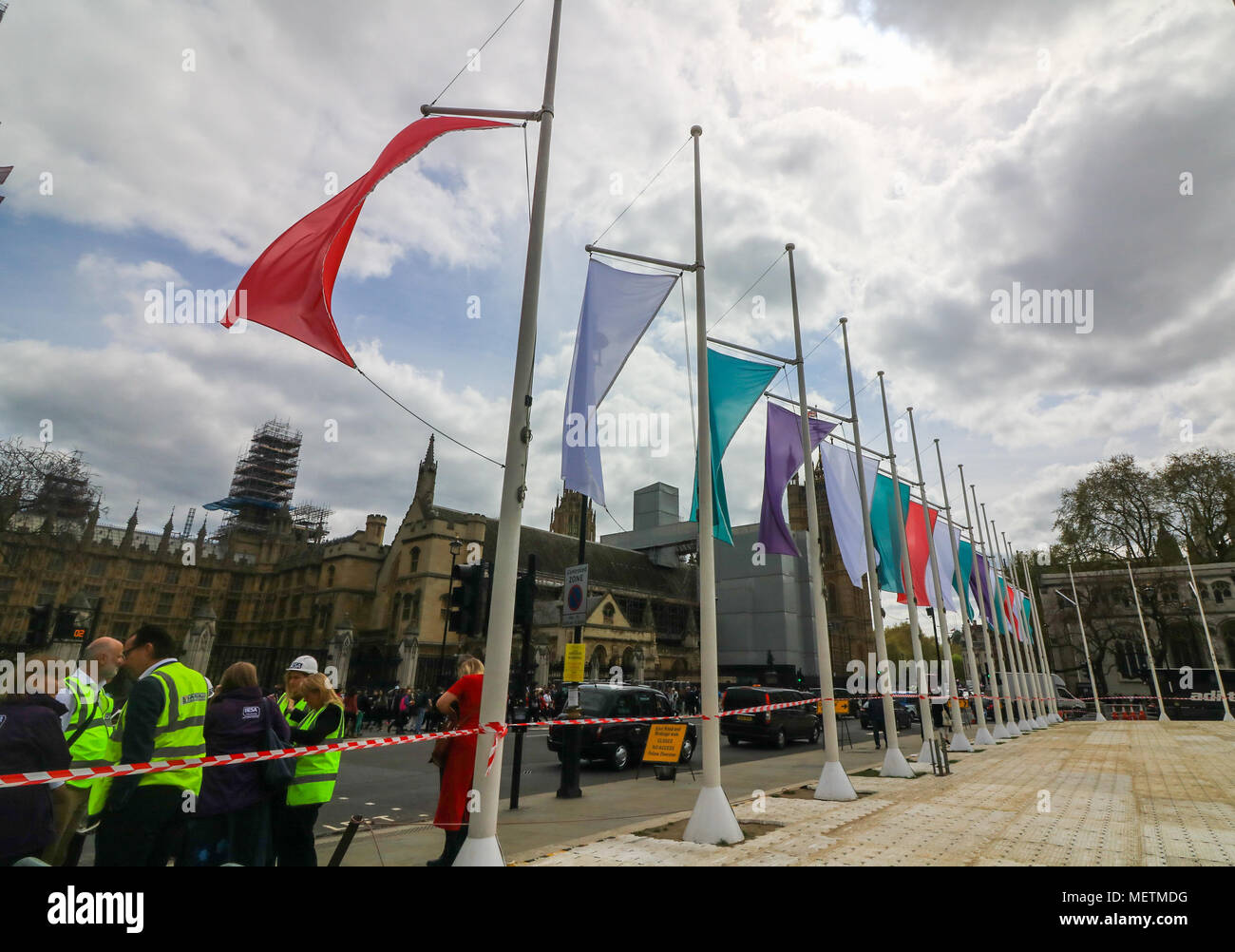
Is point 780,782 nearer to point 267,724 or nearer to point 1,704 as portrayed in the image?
point 267,724

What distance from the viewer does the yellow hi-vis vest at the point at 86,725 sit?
5.23 m

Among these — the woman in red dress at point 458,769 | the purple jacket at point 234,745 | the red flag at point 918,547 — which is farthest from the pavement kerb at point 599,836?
the red flag at point 918,547

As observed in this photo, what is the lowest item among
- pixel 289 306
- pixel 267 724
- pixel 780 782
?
pixel 780 782

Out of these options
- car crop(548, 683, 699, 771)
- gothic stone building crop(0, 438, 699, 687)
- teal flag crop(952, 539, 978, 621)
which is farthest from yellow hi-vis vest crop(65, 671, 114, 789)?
gothic stone building crop(0, 438, 699, 687)

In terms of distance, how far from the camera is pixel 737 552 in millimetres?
64562

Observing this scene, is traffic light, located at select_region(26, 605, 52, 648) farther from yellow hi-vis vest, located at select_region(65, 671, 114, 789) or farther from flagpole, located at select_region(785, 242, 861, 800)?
flagpole, located at select_region(785, 242, 861, 800)

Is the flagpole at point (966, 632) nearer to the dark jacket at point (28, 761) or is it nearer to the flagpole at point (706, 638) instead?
the flagpole at point (706, 638)

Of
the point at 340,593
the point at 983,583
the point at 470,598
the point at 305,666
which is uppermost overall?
the point at 340,593

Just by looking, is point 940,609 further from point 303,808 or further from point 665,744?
point 303,808

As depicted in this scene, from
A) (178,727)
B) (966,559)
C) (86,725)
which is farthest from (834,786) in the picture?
(966,559)

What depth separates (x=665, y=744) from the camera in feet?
32.6

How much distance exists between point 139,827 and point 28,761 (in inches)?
43.2
